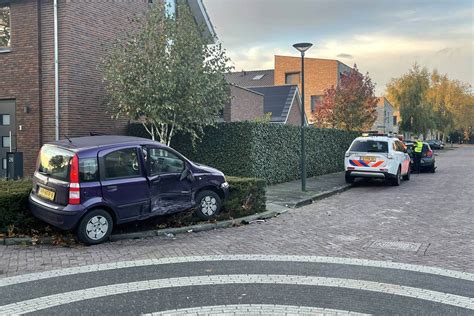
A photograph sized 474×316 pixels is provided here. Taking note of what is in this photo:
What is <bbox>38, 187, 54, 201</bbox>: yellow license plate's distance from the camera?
720 cm

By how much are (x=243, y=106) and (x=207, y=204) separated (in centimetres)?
1547

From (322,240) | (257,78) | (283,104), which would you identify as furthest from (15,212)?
(257,78)

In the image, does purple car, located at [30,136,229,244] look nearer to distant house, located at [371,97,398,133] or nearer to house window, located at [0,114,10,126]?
house window, located at [0,114,10,126]

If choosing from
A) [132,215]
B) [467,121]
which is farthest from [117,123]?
[467,121]

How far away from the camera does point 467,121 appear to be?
68.6m

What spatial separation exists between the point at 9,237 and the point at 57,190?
1.14 metres

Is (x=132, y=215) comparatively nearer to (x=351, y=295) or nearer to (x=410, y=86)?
(x=351, y=295)

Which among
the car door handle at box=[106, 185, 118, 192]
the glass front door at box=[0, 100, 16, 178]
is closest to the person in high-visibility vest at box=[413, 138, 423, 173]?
the glass front door at box=[0, 100, 16, 178]

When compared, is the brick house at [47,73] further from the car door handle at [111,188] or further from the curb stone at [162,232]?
the car door handle at [111,188]

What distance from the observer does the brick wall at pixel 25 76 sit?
1330cm

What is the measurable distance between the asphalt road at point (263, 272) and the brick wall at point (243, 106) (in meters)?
13.4

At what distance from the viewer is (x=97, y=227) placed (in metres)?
7.23

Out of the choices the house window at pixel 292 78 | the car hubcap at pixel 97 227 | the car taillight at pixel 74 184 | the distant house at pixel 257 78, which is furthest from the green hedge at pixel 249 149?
the distant house at pixel 257 78

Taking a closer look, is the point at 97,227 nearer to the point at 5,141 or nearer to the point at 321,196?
the point at 321,196
